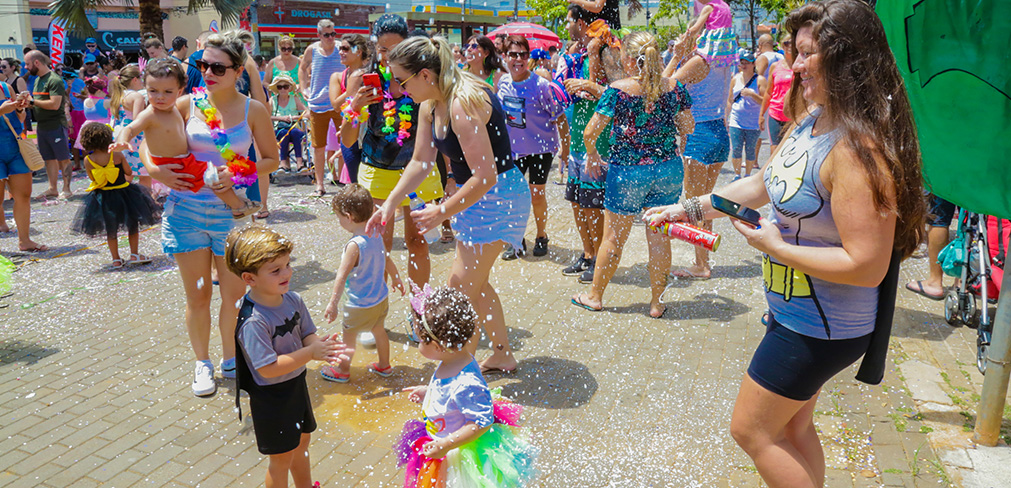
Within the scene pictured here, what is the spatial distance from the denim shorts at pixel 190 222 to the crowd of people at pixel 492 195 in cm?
1

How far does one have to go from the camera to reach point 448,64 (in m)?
3.85

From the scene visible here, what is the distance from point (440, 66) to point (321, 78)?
20.7ft

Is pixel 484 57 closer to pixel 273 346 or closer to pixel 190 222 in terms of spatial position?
pixel 190 222

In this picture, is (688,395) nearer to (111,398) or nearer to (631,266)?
(631,266)

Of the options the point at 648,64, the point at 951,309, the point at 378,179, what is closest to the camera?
the point at 648,64

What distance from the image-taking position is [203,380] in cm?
414

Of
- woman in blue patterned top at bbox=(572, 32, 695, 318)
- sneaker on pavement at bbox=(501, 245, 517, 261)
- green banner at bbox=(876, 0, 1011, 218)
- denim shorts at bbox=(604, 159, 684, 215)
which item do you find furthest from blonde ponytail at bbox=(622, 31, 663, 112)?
sneaker on pavement at bbox=(501, 245, 517, 261)

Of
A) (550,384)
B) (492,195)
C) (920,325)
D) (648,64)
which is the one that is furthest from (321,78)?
(920,325)

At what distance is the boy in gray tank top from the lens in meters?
4.09

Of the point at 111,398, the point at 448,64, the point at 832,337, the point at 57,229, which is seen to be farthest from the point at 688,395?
the point at 57,229

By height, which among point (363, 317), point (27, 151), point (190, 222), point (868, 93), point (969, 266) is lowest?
point (363, 317)

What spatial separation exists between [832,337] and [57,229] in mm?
8805

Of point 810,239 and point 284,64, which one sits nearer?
point 810,239

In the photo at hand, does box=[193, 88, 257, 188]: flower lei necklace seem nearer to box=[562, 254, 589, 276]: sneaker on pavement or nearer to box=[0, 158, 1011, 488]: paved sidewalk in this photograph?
box=[0, 158, 1011, 488]: paved sidewalk
